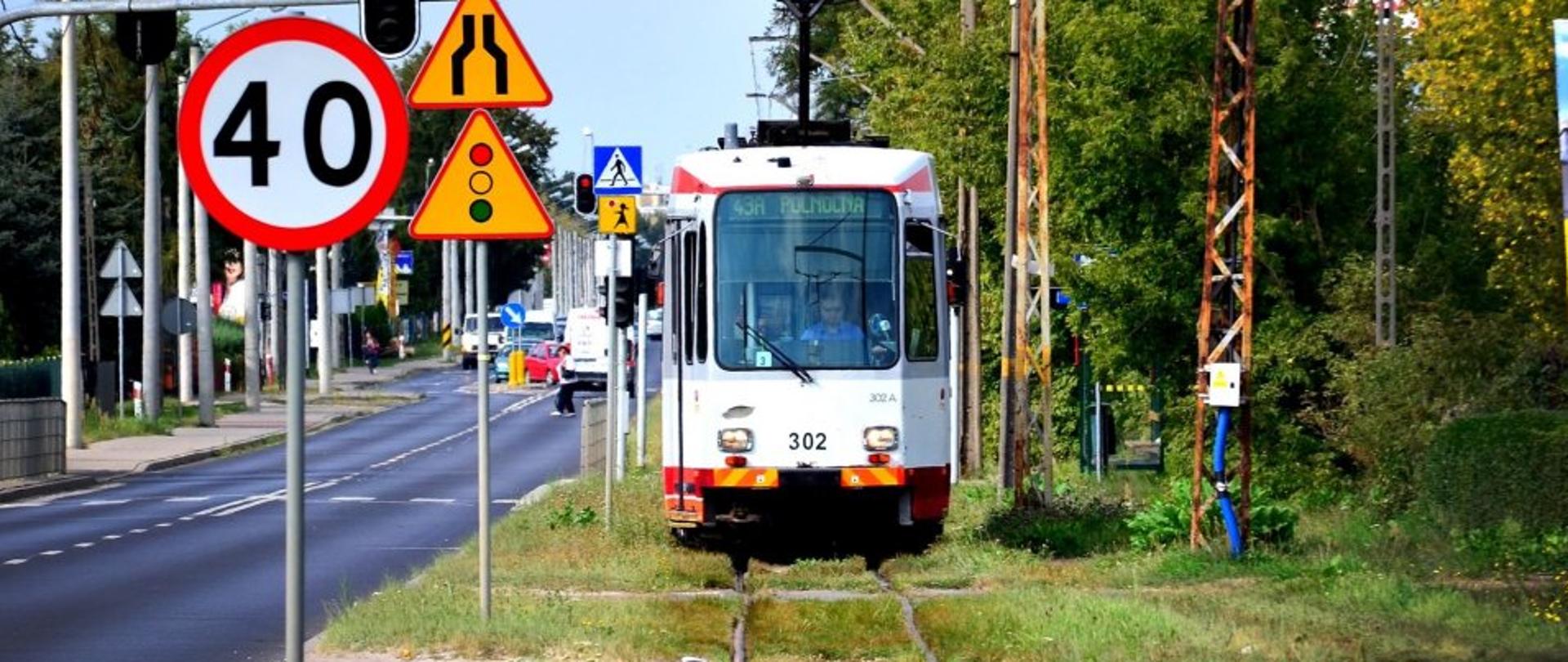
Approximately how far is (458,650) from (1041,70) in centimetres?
1362

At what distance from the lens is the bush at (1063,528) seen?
22297mm

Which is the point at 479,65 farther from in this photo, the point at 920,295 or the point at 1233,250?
the point at 920,295

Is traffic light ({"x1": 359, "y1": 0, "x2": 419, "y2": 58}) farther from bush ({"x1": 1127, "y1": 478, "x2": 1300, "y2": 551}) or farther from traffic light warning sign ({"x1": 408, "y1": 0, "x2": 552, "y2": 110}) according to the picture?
bush ({"x1": 1127, "y1": 478, "x2": 1300, "y2": 551})

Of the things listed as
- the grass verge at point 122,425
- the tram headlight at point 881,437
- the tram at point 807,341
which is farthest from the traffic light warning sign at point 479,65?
the grass verge at point 122,425

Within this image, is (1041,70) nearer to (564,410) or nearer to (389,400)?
(564,410)

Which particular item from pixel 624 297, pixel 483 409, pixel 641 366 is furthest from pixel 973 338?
pixel 483 409

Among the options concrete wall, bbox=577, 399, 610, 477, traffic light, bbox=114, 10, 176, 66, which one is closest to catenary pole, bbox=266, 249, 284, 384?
concrete wall, bbox=577, 399, 610, 477

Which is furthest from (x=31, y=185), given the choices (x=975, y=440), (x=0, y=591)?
(x=0, y=591)

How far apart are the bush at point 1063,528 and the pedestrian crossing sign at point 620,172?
4.69 m

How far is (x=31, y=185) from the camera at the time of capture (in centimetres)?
6375

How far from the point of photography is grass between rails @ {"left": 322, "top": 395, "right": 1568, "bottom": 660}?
46.4ft

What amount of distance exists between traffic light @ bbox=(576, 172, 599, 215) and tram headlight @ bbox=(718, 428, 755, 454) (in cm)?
584

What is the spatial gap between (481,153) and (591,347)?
43714 mm

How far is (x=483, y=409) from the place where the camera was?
1481 cm
